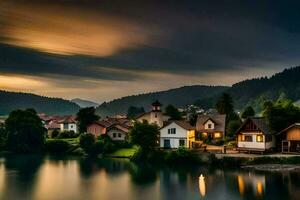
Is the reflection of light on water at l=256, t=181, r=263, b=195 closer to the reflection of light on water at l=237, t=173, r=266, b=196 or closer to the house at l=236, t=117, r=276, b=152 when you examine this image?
the reflection of light on water at l=237, t=173, r=266, b=196

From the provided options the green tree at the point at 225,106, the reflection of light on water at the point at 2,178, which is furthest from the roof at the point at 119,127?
the reflection of light on water at the point at 2,178

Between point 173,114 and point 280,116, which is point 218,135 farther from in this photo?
point 173,114

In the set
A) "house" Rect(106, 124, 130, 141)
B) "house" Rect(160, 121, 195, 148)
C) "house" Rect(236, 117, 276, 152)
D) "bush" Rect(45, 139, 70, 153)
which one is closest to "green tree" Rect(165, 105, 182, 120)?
"house" Rect(106, 124, 130, 141)

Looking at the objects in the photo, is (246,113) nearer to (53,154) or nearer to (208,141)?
(208,141)

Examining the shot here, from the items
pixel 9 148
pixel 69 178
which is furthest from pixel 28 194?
pixel 9 148

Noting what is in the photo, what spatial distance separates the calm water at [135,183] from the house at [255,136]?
8751 mm

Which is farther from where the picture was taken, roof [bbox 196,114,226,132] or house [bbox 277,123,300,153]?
roof [bbox 196,114,226,132]

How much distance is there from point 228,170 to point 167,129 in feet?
60.8

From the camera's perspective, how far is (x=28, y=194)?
39.8 meters

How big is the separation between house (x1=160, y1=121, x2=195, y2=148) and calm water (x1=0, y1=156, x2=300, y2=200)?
9.71 m

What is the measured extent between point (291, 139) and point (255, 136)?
4823mm

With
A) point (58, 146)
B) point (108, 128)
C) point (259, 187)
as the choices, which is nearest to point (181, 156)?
point (259, 187)

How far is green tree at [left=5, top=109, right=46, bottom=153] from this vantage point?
8375cm

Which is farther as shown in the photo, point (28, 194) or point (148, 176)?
point (148, 176)
